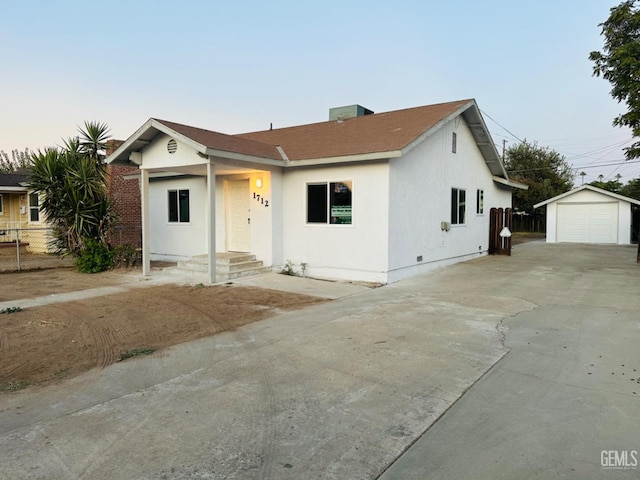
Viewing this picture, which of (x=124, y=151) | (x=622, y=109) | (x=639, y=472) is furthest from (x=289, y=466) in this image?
(x=622, y=109)

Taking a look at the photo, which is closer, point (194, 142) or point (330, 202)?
point (194, 142)

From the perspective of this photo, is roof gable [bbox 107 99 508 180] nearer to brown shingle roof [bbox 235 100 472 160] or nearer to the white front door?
brown shingle roof [bbox 235 100 472 160]

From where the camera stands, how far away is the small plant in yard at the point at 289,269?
11465 millimetres

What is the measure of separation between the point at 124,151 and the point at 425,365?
995cm

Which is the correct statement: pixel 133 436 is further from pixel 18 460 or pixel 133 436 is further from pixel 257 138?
pixel 257 138

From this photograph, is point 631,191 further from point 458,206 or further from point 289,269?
point 289,269

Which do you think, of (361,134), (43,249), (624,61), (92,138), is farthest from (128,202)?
(624,61)

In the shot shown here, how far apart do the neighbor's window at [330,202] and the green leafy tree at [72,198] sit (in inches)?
260

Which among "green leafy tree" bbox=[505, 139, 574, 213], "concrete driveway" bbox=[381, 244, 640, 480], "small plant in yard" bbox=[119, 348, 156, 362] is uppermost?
"green leafy tree" bbox=[505, 139, 574, 213]

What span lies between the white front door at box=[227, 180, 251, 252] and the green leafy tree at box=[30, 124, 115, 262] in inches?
151

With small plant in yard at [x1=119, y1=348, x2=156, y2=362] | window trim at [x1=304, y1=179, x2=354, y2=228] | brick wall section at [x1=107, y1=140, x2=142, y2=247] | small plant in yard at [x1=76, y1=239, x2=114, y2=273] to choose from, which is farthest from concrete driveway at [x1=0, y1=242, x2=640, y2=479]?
brick wall section at [x1=107, y1=140, x2=142, y2=247]

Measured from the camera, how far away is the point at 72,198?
12.5m

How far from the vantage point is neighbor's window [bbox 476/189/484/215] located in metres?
15.9

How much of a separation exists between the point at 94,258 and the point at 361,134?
28.9ft
